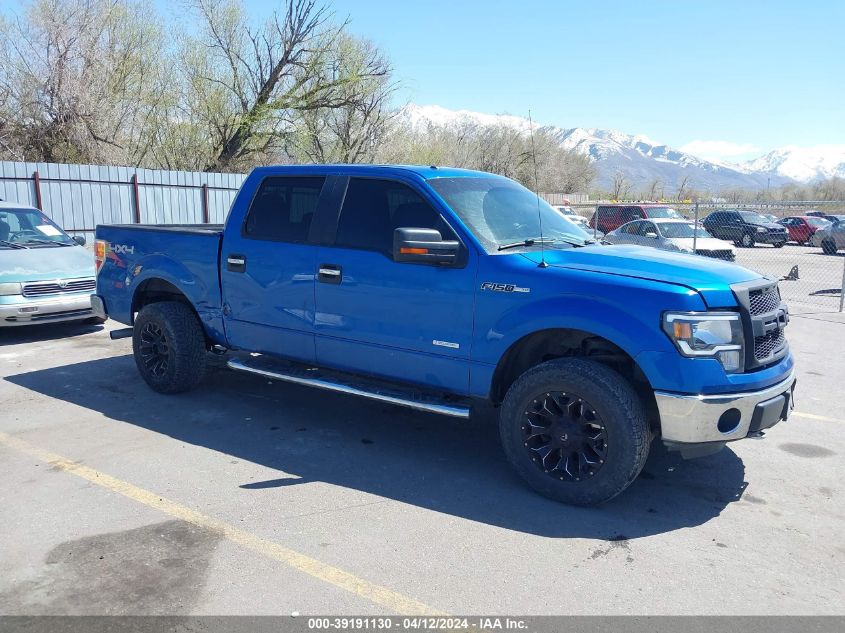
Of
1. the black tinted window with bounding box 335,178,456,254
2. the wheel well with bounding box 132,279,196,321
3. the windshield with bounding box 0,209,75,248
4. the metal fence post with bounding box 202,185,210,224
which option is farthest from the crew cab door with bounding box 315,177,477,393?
the metal fence post with bounding box 202,185,210,224

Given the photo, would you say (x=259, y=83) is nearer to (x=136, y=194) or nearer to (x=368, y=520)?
(x=136, y=194)

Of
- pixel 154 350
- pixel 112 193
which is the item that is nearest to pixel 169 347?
pixel 154 350

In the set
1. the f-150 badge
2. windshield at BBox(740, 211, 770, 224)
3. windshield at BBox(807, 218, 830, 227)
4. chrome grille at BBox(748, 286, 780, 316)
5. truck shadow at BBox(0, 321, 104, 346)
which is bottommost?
truck shadow at BBox(0, 321, 104, 346)

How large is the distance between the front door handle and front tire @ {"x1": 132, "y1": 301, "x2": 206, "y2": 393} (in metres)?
1.68

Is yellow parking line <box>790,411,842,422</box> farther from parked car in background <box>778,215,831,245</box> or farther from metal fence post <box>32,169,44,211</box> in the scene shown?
parked car in background <box>778,215,831,245</box>

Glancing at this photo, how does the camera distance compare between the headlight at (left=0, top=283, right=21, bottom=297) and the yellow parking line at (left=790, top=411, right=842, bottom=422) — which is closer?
the yellow parking line at (left=790, top=411, right=842, bottom=422)

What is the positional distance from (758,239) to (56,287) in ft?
94.7

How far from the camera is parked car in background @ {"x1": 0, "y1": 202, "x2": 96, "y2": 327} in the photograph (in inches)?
328

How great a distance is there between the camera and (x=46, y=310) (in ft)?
27.9

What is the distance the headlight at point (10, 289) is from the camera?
8.27m

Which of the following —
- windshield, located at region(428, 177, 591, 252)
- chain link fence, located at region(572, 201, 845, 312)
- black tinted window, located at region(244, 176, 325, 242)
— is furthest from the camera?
chain link fence, located at region(572, 201, 845, 312)

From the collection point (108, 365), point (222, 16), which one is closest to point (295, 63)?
point (222, 16)

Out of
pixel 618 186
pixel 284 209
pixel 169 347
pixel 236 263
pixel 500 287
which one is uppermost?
pixel 618 186

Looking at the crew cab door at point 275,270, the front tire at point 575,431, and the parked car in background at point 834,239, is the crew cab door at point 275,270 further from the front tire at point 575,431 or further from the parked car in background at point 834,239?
the parked car in background at point 834,239
